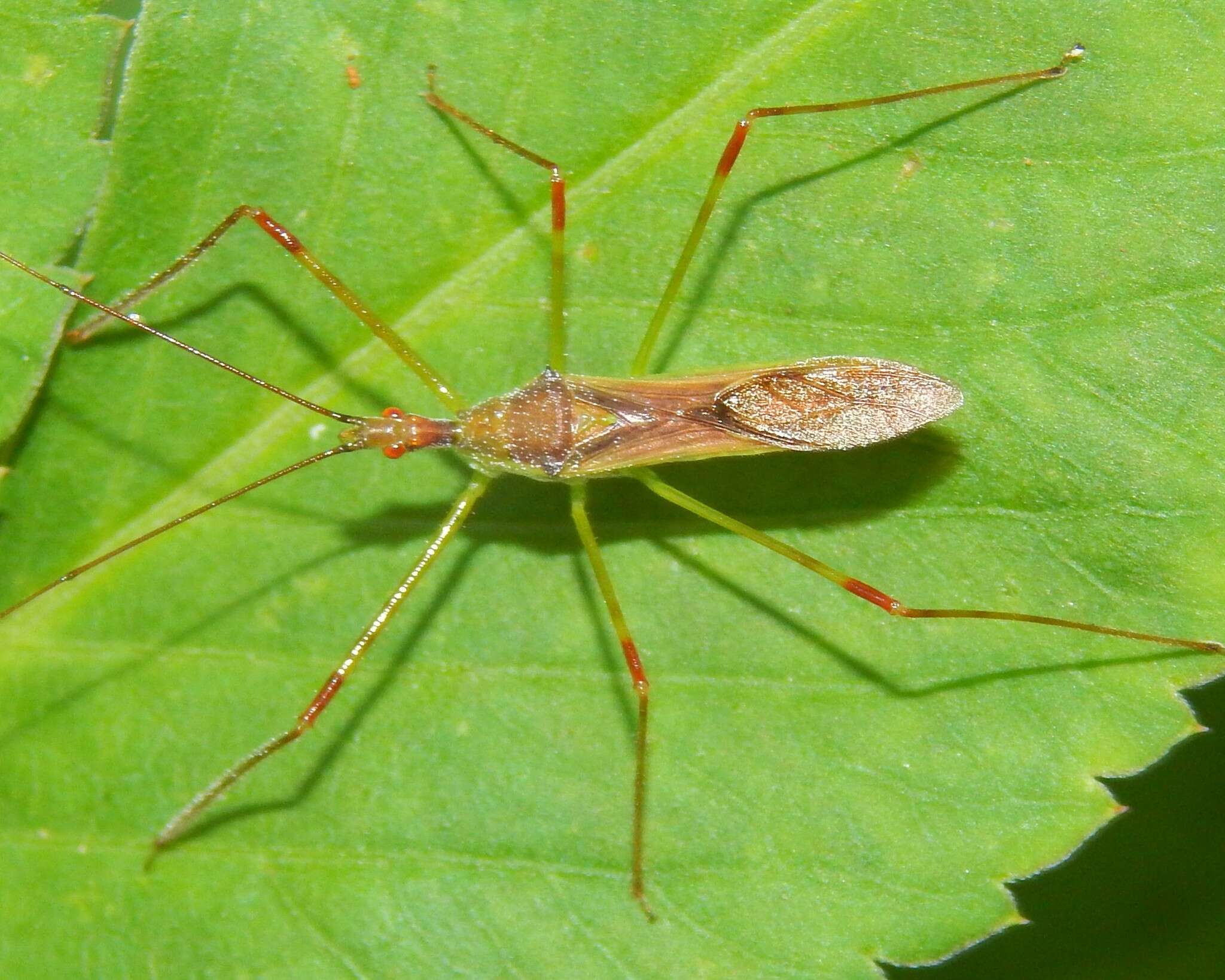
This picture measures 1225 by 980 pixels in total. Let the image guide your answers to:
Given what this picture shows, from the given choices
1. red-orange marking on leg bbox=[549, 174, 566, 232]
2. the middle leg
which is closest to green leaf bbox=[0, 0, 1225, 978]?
the middle leg

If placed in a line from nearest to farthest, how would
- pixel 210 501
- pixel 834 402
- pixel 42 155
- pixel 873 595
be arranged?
pixel 42 155, pixel 873 595, pixel 834 402, pixel 210 501

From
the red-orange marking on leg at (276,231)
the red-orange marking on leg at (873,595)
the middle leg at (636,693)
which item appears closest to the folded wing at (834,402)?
the red-orange marking on leg at (873,595)

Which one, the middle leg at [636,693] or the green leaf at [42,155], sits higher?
the green leaf at [42,155]

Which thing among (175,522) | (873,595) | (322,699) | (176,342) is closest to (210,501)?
(175,522)

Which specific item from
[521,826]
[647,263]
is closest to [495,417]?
[647,263]

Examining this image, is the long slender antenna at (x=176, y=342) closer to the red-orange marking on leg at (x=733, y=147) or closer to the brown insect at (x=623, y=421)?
the brown insect at (x=623, y=421)

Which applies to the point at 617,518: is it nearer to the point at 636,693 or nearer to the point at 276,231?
the point at 636,693
